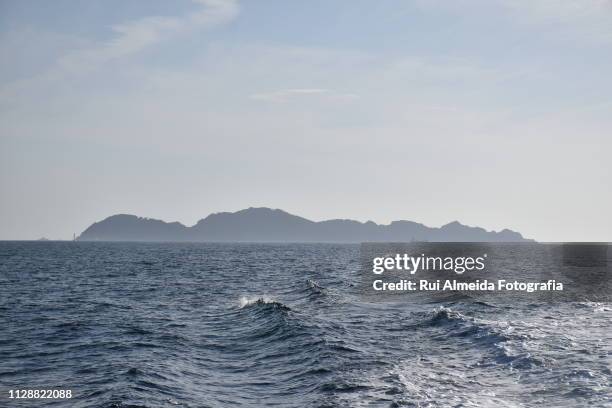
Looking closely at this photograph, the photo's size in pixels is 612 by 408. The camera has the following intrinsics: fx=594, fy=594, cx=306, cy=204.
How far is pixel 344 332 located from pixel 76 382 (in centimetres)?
1521

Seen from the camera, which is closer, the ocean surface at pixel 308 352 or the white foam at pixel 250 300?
the ocean surface at pixel 308 352

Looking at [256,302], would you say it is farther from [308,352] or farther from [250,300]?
[308,352]

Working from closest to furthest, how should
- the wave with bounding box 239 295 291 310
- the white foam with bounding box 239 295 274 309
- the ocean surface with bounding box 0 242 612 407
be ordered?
the ocean surface with bounding box 0 242 612 407
the wave with bounding box 239 295 291 310
the white foam with bounding box 239 295 274 309

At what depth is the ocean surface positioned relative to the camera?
21234 mm

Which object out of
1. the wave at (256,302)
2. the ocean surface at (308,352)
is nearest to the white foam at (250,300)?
the wave at (256,302)

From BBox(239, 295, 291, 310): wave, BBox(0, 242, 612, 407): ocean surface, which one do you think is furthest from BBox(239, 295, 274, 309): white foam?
BBox(0, 242, 612, 407): ocean surface

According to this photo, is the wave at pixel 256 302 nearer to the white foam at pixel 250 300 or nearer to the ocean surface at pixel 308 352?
the white foam at pixel 250 300

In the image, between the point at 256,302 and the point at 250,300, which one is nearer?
the point at 256,302

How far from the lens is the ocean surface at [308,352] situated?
2123cm

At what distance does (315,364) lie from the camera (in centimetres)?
2588

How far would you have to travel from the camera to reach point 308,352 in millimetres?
28188

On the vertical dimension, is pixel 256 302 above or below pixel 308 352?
above

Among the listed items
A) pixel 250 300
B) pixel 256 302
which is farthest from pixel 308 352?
pixel 250 300

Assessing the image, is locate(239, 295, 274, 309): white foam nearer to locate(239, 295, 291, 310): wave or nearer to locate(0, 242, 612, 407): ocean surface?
locate(239, 295, 291, 310): wave
